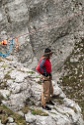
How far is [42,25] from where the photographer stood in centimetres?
3253

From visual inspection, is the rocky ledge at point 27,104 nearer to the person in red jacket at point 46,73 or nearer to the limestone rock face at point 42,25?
the person in red jacket at point 46,73

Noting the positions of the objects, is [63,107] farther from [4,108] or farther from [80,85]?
[80,85]

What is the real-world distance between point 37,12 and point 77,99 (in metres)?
9.36

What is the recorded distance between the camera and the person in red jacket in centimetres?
1384

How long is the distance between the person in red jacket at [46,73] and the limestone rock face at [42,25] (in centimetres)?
1587

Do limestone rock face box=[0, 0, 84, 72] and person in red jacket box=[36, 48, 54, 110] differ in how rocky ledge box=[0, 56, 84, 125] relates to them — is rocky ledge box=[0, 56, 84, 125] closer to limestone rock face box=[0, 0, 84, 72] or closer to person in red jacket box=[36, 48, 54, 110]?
person in red jacket box=[36, 48, 54, 110]

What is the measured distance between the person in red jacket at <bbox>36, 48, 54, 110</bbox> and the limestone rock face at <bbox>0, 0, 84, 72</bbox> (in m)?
15.9

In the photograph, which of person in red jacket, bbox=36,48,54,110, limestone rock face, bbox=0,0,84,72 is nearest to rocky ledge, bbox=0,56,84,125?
person in red jacket, bbox=36,48,54,110

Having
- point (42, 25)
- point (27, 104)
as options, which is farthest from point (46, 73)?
point (42, 25)

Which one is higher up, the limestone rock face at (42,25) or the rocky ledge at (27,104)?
the limestone rock face at (42,25)

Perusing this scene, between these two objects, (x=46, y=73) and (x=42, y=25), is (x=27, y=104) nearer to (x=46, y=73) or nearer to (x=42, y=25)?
(x=46, y=73)

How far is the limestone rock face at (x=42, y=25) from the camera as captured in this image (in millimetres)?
30734

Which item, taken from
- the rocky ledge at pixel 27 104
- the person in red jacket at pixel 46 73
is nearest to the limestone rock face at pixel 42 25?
the rocky ledge at pixel 27 104

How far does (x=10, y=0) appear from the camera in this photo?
101 ft
